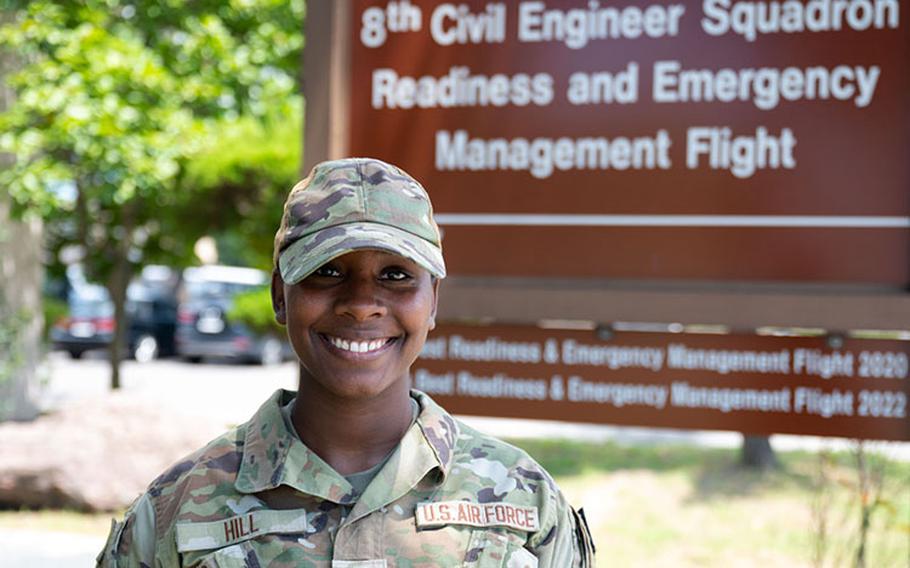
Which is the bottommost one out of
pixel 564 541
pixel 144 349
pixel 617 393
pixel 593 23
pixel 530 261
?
pixel 144 349

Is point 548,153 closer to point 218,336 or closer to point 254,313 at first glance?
point 254,313

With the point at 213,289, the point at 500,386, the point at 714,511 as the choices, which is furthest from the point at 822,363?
the point at 213,289

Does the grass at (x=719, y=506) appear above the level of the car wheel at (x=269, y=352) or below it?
above

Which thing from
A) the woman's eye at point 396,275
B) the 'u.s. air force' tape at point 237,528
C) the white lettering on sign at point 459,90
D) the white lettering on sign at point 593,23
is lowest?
the 'u.s. air force' tape at point 237,528

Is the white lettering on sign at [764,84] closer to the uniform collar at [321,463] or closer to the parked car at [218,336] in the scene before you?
the uniform collar at [321,463]

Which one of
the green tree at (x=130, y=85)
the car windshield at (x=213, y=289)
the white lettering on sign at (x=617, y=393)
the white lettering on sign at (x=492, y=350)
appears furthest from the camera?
the car windshield at (x=213, y=289)

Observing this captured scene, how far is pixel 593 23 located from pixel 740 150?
1.76ft

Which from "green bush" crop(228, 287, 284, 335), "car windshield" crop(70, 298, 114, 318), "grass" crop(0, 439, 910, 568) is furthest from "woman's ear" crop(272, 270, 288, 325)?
"car windshield" crop(70, 298, 114, 318)

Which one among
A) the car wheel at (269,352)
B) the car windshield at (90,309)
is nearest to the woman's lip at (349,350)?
the car wheel at (269,352)

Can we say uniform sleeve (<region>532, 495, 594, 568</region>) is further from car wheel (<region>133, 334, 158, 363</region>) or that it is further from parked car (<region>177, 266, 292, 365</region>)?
car wheel (<region>133, 334, 158, 363</region>)

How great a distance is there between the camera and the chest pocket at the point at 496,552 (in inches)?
53.7

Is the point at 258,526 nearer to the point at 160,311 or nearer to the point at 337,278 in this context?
the point at 337,278

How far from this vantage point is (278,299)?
142cm

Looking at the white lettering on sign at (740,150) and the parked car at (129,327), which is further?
the parked car at (129,327)
